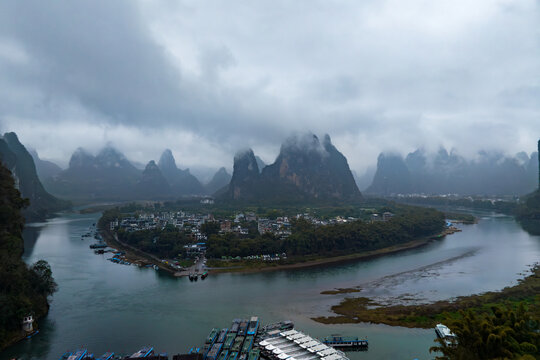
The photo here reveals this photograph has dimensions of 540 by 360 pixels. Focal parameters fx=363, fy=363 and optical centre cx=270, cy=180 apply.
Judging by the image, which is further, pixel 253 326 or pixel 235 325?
pixel 253 326

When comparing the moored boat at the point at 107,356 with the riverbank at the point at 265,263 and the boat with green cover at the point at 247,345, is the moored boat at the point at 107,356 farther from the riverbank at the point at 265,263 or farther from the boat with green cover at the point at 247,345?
the riverbank at the point at 265,263

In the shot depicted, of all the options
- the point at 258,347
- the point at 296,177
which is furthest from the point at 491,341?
the point at 296,177

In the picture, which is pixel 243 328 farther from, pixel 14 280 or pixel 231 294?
pixel 14 280

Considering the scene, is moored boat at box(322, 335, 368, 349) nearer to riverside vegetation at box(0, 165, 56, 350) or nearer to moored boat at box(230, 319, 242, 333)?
moored boat at box(230, 319, 242, 333)

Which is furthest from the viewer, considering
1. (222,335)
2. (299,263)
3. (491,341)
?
(299,263)

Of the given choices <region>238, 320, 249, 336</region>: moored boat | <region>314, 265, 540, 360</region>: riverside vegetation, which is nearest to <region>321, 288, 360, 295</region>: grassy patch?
<region>314, 265, 540, 360</region>: riverside vegetation

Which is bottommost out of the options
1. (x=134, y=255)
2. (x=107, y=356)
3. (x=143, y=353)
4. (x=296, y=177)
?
(x=107, y=356)
